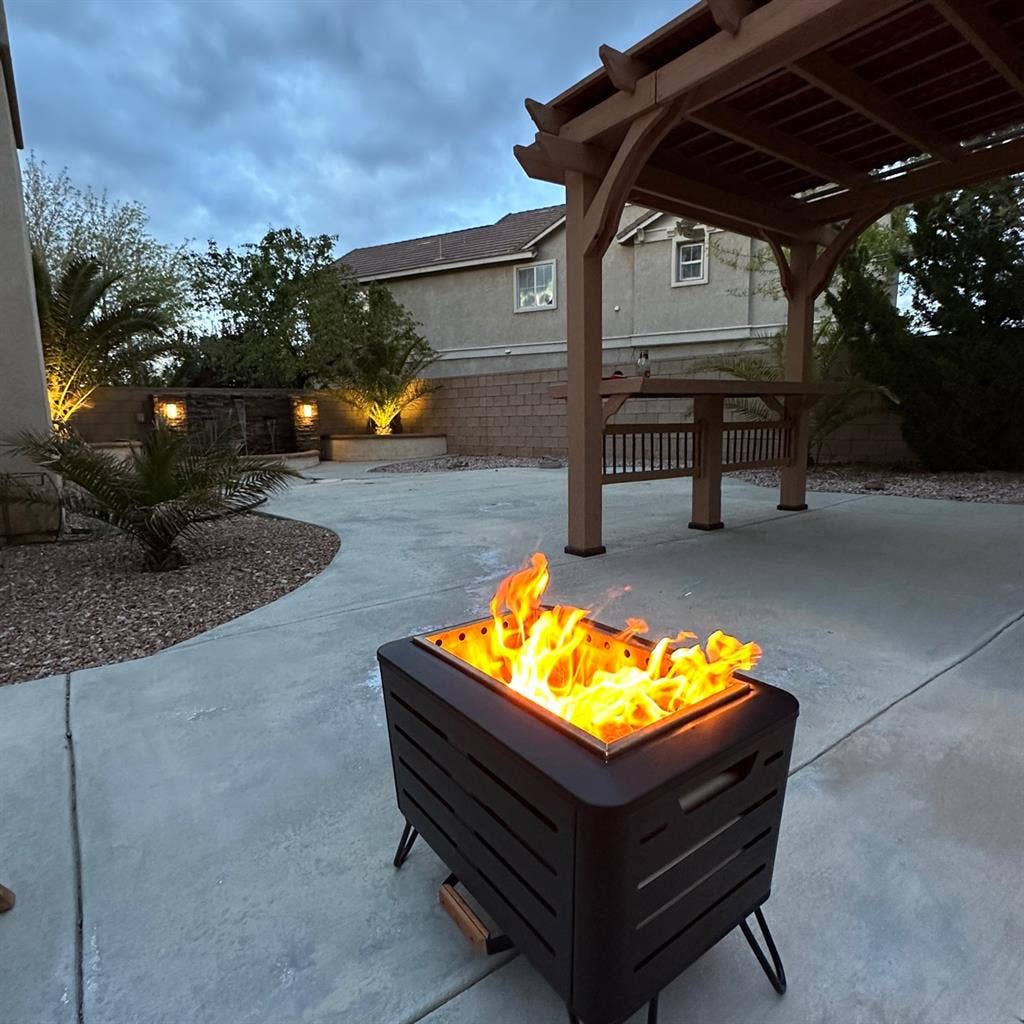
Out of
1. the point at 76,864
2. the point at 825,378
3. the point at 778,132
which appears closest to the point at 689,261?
the point at 825,378

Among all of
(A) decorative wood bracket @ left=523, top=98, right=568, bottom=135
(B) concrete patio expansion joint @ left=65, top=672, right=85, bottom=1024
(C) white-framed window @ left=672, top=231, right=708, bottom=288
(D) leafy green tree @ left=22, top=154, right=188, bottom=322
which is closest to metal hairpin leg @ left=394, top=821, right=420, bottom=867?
(B) concrete patio expansion joint @ left=65, top=672, right=85, bottom=1024

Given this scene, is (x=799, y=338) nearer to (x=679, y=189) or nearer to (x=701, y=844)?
(x=679, y=189)

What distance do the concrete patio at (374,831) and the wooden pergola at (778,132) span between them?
1.96m

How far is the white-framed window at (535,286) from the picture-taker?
14000 millimetres

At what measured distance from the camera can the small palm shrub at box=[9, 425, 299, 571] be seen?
11.6 ft

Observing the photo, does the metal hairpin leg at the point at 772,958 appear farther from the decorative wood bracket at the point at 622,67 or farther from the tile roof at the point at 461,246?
the tile roof at the point at 461,246

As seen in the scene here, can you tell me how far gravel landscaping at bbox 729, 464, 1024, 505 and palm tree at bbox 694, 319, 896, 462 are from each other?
0.66 metres

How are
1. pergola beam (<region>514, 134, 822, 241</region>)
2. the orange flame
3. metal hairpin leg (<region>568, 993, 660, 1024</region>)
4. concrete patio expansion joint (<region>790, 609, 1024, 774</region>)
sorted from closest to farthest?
1. metal hairpin leg (<region>568, 993, 660, 1024</region>)
2. the orange flame
3. concrete patio expansion joint (<region>790, 609, 1024, 774</region>)
4. pergola beam (<region>514, 134, 822, 241</region>)

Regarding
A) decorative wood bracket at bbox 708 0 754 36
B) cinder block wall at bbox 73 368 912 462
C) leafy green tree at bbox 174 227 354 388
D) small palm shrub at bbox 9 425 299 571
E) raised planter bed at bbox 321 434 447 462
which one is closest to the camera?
decorative wood bracket at bbox 708 0 754 36

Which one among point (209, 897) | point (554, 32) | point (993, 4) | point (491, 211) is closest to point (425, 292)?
point (554, 32)

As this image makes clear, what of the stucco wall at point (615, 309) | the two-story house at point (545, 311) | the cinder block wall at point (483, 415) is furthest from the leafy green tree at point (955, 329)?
the stucco wall at point (615, 309)

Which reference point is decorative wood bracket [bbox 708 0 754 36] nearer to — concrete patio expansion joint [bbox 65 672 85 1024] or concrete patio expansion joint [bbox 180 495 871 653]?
concrete patio expansion joint [bbox 180 495 871 653]

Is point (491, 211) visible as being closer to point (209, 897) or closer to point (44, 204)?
point (44, 204)

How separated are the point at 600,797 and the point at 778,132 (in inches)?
184
